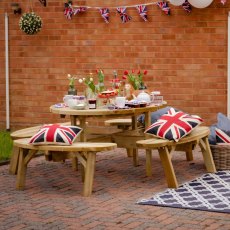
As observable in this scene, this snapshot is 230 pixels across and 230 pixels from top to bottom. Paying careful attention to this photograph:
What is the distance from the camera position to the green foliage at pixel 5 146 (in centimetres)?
1023

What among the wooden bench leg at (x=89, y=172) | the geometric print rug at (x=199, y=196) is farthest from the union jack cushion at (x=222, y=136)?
the wooden bench leg at (x=89, y=172)

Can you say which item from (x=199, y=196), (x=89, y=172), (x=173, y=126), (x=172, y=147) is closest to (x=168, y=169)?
(x=172, y=147)

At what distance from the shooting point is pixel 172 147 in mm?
8172

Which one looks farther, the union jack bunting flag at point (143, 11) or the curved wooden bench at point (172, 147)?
the union jack bunting flag at point (143, 11)

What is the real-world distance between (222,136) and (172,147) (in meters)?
1.23

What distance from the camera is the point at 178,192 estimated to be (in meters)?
7.75

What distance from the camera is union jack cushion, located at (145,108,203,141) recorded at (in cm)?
812

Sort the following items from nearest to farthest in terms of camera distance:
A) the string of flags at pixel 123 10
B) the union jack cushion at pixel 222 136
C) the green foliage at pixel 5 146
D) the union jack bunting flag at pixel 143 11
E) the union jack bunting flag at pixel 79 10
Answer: the union jack cushion at pixel 222 136, the green foliage at pixel 5 146, the string of flags at pixel 123 10, the union jack bunting flag at pixel 143 11, the union jack bunting flag at pixel 79 10

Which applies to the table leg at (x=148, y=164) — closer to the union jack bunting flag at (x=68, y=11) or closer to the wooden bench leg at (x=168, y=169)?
the wooden bench leg at (x=168, y=169)

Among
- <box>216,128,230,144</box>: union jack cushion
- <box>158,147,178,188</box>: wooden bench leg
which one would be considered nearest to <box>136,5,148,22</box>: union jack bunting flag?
<box>216,128,230,144</box>: union jack cushion

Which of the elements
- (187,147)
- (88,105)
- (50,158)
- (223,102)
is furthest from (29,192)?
(223,102)

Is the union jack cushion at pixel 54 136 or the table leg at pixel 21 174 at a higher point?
the union jack cushion at pixel 54 136

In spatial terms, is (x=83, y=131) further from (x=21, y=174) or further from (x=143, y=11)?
(x=143, y=11)

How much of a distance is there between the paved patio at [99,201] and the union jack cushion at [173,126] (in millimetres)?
538
